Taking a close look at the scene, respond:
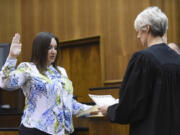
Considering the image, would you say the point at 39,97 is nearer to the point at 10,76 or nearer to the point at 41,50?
the point at 10,76

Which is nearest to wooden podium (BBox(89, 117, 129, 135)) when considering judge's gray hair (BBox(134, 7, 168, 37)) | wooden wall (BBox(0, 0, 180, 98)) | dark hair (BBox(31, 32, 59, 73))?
dark hair (BBox(31, 32, 59, 73))

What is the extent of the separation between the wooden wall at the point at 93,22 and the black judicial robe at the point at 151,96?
4.09m

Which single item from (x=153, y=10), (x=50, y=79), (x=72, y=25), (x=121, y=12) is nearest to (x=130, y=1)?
(x=121, y=12)

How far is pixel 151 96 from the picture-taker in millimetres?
2049

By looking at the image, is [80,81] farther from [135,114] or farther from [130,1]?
[135,114]

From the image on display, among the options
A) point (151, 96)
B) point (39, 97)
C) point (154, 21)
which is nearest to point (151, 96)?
point (151, 96)

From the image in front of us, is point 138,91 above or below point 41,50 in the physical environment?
below

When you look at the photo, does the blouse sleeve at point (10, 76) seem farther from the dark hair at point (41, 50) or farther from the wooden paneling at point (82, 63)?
the wooden paneling at point (82, 63)

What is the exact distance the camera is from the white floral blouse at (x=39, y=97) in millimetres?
2682

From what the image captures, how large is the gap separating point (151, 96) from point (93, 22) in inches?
189

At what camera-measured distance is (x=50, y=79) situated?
286 cm

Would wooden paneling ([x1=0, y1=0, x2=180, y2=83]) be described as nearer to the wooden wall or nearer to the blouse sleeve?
the wooden wall

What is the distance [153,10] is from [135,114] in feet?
2.04

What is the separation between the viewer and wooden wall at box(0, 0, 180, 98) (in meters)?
6.21
